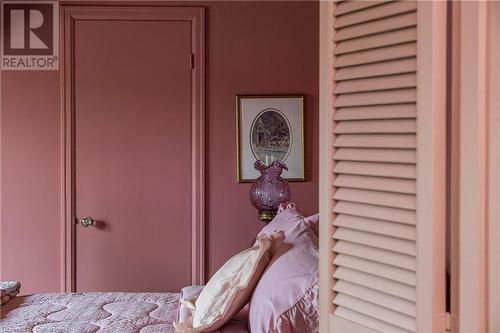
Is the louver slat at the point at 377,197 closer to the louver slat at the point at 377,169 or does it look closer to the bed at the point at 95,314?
the louver slat at the point at 377,169

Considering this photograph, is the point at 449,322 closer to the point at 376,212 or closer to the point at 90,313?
the point at 376,212

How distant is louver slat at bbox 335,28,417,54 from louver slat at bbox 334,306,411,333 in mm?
563

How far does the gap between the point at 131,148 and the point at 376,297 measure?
2.78 metres

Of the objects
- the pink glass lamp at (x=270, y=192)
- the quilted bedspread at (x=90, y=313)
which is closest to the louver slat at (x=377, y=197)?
the quilted bedspread at (x=90, y=313)

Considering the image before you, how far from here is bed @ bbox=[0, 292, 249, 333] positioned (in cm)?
218

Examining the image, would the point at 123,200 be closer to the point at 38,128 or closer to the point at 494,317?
the point at 38,128

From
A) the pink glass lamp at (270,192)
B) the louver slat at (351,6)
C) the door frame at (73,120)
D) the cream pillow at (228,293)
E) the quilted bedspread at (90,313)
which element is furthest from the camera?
the door frame at (73,120)

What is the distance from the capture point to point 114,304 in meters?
2.53

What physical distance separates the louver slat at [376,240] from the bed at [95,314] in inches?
34.1

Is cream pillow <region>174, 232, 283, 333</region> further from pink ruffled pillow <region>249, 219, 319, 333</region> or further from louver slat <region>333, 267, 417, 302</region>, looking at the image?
louver slat <region>333, 267, 417, 302</region>

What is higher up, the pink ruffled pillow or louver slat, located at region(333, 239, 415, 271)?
louver slat, located at region(333, 239, 415, 271)

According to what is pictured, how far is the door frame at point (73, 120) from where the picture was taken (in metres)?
3.81

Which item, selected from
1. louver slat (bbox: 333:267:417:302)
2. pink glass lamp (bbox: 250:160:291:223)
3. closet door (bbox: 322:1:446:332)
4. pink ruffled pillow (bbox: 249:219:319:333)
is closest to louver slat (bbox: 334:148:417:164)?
closet door (bbox: 322:1:446:332)

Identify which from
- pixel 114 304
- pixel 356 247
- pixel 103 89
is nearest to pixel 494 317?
pixel 356 247
